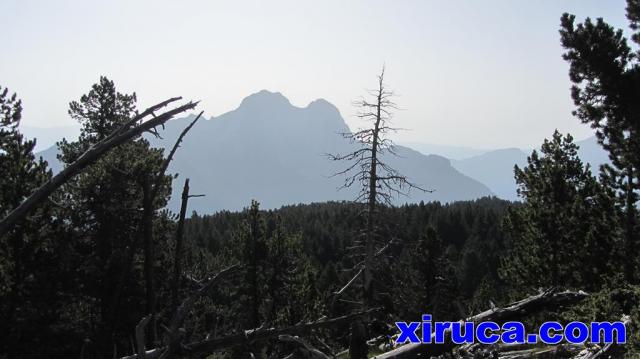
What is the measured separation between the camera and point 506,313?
9.85m

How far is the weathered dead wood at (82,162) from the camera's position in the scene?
3443mm

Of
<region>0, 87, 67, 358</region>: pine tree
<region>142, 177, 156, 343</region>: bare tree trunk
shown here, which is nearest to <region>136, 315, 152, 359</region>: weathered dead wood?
<region>142, 177, 156, 343</region>: bare tree trunk

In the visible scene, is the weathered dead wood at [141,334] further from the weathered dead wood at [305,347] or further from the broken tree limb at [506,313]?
the broken tree limb at [506,313]

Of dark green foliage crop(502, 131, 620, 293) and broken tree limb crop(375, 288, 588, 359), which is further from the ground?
dark green foliage crop(502, 131, 620, 293)

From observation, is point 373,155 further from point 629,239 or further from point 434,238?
point 434,238

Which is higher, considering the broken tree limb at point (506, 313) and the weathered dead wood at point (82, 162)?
the weathered dead wood at point (82, 162)

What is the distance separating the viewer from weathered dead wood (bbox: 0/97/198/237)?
3443 mm

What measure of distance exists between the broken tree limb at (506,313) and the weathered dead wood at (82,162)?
5.93 metres

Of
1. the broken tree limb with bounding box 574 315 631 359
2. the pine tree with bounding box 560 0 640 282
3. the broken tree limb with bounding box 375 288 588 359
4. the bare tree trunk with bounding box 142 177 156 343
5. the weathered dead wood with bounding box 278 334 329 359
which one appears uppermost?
the pine tree with bounding box 560 0 640 282

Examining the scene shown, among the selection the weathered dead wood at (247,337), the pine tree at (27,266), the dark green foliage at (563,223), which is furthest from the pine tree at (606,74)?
the pine tree at (27,266)

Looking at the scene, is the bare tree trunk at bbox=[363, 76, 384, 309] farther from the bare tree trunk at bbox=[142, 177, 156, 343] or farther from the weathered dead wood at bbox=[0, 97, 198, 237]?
the weathered dead wood at bbox=[0, 97, 198, 237]

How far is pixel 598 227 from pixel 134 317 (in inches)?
784

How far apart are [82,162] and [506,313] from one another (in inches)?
363

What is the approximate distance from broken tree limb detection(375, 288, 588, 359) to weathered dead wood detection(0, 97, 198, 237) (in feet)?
19.5
